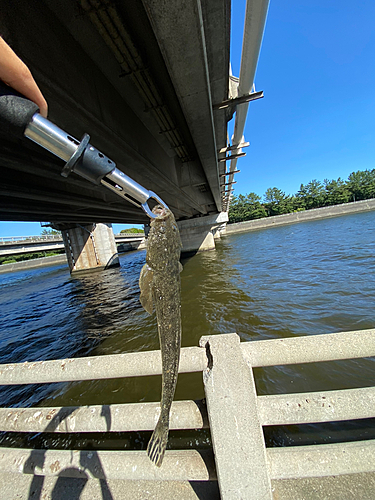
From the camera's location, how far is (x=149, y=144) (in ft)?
21.8

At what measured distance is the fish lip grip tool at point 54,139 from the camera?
964 mm

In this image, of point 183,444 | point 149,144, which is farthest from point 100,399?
point 149,144

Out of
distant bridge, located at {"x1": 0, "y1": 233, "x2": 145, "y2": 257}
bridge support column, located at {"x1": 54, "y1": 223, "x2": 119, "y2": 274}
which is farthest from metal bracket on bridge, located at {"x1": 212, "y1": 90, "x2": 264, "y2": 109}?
distant bridge, located at {"x1": 0, "y1": 233, "x2": 145, "y2": 257}

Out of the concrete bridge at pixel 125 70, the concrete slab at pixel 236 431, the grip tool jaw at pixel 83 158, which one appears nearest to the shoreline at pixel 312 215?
the concrete bridge at pixel 125 70

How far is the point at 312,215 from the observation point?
61156 mm

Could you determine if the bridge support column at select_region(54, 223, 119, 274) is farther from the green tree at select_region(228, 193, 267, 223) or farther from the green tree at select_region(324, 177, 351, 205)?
the green tree at select_region(324, 177, 351, 205)

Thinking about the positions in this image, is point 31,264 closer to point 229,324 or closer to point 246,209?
point 229,324

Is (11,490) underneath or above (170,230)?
underneath

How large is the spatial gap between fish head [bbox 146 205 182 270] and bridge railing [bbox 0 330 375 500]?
42.2 inches

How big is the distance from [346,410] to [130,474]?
207 centimetres

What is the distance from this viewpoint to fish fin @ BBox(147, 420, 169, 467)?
1.56 metres

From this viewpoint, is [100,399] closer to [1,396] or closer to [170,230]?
[1,396]

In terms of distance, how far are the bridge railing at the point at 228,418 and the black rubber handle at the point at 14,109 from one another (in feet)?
6.51

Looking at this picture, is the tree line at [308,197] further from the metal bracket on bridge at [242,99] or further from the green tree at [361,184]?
the metal bracket on bridge at [242,99]
